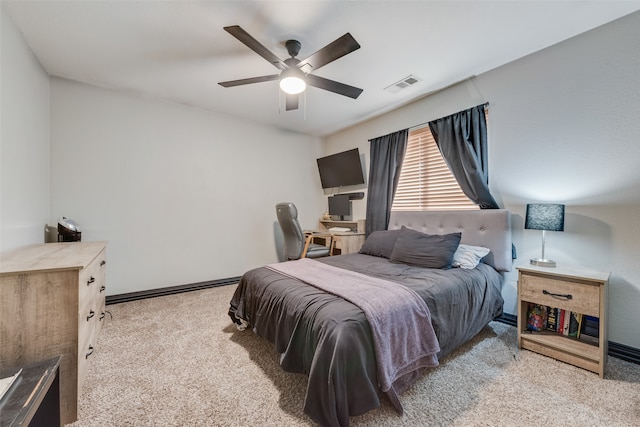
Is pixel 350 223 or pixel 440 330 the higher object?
pixel 350 223

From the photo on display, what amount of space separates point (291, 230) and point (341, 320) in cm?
224

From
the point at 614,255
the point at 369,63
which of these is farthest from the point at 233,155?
the point at 614,255

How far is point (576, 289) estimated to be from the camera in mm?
1785

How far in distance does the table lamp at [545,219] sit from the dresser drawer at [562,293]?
9.0 inches

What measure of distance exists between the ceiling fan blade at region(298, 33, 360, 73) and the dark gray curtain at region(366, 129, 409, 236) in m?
1.86

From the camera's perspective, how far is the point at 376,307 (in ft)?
4.67

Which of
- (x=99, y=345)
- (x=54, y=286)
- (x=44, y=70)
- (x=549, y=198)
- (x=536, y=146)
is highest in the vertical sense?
(x=44, y=70)

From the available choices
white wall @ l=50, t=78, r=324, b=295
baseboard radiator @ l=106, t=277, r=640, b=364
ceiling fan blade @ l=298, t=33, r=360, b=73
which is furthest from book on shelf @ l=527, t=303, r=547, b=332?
white wall @ l=50, t=78, r=324, b=295

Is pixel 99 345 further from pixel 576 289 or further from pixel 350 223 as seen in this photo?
pixel 576 289

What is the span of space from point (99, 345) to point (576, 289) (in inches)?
146

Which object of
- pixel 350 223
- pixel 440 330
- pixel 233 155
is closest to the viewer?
pixel 440 330

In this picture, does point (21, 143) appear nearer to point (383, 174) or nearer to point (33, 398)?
point (33, 398)

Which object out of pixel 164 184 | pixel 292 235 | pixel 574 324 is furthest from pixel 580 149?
pixel 164 184

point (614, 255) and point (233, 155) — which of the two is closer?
point (614, 255)
